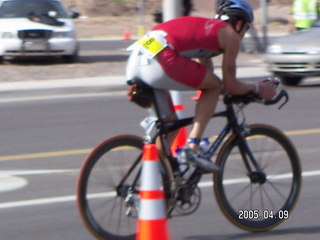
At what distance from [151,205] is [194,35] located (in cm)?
119

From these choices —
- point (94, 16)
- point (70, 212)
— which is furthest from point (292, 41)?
point (94, 16)

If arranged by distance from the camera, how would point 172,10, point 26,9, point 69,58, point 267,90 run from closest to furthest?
1. point 267,90
2. point 172,10
3. point 26,9
4. point 69,58

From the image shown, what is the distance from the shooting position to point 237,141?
5.55 m

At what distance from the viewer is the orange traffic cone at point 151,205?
462 centimetres

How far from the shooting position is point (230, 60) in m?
5.28

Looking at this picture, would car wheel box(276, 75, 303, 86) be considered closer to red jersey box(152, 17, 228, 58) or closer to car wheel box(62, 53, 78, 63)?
car wheel box(62, 53, 78, 63)

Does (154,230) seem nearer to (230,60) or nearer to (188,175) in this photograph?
(188,175)

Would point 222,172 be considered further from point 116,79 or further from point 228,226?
point 116,79

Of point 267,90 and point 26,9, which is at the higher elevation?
point 267,90

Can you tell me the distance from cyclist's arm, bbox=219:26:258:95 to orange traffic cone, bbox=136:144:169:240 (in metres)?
0.96

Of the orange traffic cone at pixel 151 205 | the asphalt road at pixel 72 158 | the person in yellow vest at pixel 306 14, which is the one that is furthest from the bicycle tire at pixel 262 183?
the person in yellow vest at pixel 306 14

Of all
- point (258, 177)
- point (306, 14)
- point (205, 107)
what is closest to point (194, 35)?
point (205, 107)

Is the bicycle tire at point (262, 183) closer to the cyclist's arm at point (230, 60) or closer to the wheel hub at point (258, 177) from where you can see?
the wheel hub at point (258, 177)

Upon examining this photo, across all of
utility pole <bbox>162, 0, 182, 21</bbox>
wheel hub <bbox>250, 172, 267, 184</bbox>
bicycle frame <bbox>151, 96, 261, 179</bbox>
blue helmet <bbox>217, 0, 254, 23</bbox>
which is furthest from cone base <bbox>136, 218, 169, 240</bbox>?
utility pole <bbox>162, 0, 182, 21</bbox>
